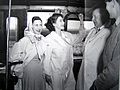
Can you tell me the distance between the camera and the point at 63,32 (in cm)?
204

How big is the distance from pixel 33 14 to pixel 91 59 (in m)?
0.54

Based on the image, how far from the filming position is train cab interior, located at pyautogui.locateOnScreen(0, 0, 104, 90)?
6.57 ft

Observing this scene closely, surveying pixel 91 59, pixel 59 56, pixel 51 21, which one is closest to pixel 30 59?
pixel 59 56

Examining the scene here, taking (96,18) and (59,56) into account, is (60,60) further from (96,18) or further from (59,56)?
(96,18)

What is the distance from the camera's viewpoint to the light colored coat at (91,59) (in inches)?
80.2

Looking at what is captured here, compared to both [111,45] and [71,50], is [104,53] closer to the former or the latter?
[111,45]

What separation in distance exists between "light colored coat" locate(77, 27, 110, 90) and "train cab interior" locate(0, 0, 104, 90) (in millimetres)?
46

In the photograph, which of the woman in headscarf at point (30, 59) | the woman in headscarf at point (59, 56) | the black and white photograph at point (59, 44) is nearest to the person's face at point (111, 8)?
the black and white photograph at point (59, 44)

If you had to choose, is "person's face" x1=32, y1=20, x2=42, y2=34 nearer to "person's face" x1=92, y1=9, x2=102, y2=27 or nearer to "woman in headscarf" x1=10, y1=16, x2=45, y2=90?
"woman in headscarf" x1=10, y1=16, x2=45, y2=90

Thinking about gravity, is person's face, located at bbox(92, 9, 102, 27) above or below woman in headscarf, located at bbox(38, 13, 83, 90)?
above

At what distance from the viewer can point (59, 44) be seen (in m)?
2.04

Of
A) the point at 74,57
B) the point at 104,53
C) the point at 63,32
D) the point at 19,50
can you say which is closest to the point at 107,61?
the point at 104,53

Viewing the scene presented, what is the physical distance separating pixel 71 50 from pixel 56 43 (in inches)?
4.8

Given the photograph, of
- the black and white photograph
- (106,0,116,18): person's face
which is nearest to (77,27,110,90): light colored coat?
the black and white photograph
